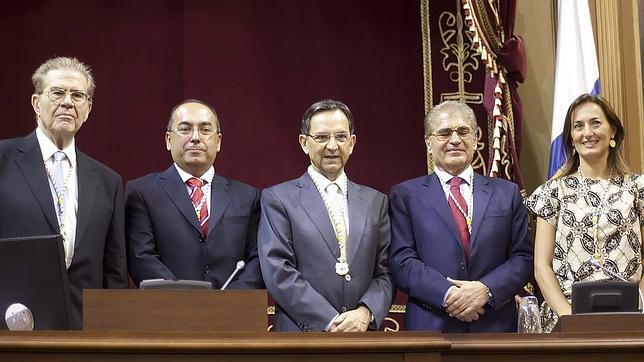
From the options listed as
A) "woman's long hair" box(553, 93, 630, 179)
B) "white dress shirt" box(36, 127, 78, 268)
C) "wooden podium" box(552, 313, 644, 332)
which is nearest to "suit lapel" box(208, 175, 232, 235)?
"white dress shirt" box(36, 127, 78, 268)

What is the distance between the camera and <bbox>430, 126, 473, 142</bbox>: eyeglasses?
387 centimetres

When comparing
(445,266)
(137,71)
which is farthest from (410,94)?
(445,266)

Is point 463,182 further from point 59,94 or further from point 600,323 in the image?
point 59,94

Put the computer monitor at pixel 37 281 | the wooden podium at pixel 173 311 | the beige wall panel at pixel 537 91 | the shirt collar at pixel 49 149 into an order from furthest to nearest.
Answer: the beige wall panel at pixel 537 91 < the shirt collar at pixel 49 149 < the computer monitor at pixel 37 281 < the wooden podium at pixel 173 311

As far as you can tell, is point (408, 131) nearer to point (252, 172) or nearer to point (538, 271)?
point (252, 172)

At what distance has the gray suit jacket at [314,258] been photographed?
11.5 ft

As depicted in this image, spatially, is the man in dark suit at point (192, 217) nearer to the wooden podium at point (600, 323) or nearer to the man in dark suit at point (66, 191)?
the man in dark suit at point (66, 191)

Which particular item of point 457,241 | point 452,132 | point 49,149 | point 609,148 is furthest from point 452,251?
point 49,149

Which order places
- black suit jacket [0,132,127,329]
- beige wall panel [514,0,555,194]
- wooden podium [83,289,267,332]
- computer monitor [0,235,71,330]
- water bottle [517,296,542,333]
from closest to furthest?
wooden podium [83,289,267,332] → computer monitor [0,235,71,330] → water bottle [517,296,542,333] → black suit jacket [0,132,127,329] → beige wall panel [514,0,555,194]

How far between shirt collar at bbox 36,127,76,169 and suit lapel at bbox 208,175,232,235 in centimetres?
52

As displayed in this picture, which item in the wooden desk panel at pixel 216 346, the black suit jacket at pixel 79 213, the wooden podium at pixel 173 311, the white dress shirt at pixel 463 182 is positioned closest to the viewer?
the wooden desk panel at pixel 216 346

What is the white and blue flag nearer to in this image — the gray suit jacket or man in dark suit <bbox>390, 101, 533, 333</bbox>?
man in dark suit <bbox>390, 101, 533, 333</bbox>

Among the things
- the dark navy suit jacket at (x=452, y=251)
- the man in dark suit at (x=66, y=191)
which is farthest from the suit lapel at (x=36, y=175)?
the dark navy suit jacket at (x=452, y=251)

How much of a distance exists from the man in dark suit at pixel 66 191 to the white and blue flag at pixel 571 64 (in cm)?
193
